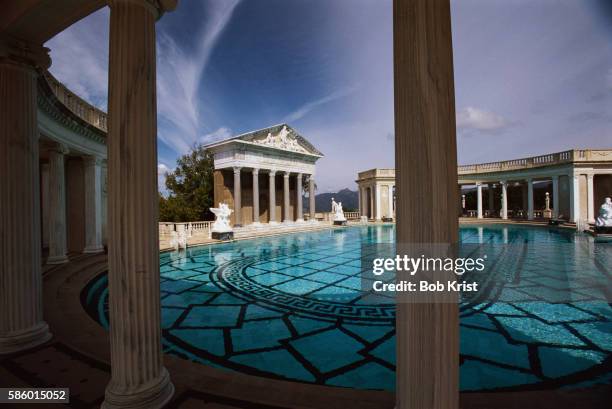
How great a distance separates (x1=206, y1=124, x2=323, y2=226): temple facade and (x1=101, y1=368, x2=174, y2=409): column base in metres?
24.1

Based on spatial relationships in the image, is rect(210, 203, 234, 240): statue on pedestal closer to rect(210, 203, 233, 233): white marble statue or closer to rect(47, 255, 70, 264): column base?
rect(210, 203, 233, 233): white marble statue

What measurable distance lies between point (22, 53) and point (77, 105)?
924 centimetres

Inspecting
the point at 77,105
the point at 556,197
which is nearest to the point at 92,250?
the point at 77,105

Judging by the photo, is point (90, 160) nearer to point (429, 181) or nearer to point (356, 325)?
point (356, 325)

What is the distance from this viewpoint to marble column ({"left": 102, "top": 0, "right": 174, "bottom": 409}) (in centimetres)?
296

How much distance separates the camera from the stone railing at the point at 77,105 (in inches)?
405

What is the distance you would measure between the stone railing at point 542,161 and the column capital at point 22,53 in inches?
1248

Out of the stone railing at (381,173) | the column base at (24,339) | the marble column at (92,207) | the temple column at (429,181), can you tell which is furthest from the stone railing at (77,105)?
the stone railing at (381,173)

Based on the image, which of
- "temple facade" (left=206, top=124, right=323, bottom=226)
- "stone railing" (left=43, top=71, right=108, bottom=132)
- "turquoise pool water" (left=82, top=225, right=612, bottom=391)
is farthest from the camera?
"temple facade" (left=206, top=124, right=323, bottom=226)

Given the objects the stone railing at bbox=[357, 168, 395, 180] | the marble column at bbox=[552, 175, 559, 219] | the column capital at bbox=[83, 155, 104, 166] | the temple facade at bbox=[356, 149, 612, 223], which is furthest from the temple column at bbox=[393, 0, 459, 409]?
the stone railing at bbox=[357, 168, 395, 180]

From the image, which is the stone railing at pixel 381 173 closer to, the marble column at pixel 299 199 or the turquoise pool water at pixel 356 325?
→ the marble column at pixel 299 199

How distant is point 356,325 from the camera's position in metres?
6.14

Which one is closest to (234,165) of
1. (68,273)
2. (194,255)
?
(194,255)

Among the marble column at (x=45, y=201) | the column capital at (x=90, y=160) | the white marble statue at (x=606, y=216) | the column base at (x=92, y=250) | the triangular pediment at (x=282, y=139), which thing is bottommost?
the column base at (x=92, y=250)
